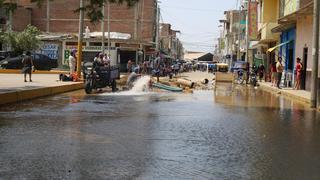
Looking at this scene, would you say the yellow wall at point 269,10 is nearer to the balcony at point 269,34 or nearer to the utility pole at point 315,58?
the balcony at point 269,34

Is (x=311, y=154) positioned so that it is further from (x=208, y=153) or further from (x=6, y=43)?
(x=6, y=43)

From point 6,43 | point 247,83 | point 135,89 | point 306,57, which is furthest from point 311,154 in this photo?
point 6,43

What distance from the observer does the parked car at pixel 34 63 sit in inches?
1897

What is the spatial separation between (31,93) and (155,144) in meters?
11.7

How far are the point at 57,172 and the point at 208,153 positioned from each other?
286 centimetres

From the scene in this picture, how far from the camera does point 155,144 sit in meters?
10.4

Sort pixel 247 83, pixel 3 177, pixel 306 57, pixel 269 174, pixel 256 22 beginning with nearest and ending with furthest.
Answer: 1. pixel 3 177
2. pixel 269 174
3. pixel 306 57
4. pixel 247 83
5. pixel 256 22

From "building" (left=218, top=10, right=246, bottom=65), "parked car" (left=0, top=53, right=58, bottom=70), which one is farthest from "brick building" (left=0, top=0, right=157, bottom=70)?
"parked car" (left=0, top=53, right=58, bottom=70)

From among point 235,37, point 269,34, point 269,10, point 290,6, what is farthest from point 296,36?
point 235,37

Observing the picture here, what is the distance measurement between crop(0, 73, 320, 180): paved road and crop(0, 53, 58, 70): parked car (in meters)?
31.9

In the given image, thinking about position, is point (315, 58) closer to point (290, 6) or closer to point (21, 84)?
point (21, 84)

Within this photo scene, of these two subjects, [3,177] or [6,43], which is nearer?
[3,177]

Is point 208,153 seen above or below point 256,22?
below

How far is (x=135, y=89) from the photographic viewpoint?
2839 cm
